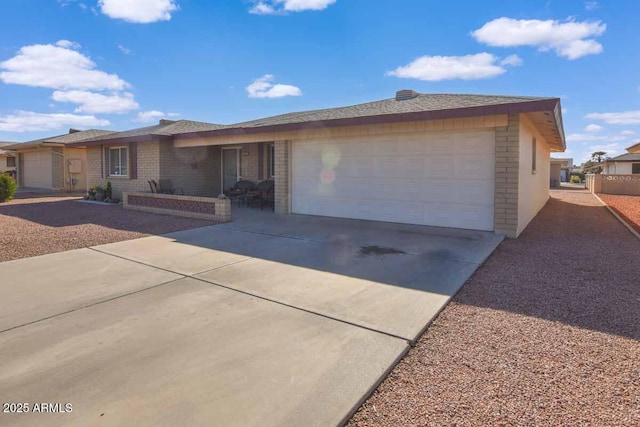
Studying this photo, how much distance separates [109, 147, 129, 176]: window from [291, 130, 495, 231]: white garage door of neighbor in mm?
9147

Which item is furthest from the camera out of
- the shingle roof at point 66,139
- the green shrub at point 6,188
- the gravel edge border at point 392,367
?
the shingle roof at point 66,139

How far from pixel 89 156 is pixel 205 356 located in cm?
1867

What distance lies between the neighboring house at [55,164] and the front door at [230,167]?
11.4m

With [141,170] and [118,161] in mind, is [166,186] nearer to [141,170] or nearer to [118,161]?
[141,170]

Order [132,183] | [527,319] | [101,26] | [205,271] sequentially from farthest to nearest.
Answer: [132,183] < [101,26] < [205,271] < [527,319]

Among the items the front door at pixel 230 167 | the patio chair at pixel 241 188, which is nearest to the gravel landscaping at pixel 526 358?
the patio chair at pixel 241 188

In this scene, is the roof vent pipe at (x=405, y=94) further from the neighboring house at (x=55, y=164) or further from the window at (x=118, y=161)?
the neighboring house at (x=55, y=164)

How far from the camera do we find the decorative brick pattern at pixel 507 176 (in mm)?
8047

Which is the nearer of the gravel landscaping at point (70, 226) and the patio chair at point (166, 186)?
the gravel landscaping at point (70, 226)

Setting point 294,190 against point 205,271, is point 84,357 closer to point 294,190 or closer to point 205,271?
point 205,271

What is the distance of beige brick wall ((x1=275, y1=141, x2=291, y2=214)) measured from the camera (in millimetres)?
11789

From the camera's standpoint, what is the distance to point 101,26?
12742 mm

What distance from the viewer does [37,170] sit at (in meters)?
25.3

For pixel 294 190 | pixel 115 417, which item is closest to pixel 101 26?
pixel 294 190
